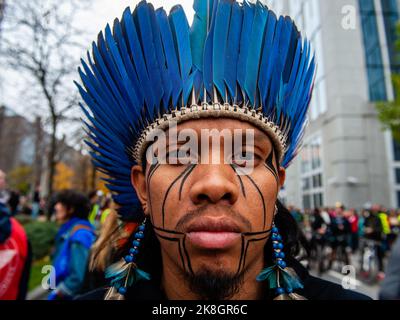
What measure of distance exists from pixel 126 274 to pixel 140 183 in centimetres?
44

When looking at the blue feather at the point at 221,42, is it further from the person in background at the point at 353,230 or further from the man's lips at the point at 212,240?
the person in background at the point at 353,230

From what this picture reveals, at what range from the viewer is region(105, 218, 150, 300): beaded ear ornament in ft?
4.62

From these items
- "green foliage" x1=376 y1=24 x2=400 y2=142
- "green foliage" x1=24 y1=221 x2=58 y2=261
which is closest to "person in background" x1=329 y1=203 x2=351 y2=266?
"green foliage" x1=376 y1=24 x2=400 y2=142

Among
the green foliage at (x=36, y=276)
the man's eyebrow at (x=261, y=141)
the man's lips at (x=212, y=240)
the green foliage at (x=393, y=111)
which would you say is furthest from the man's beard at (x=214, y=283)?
the green foliage at (x=393, y=111)

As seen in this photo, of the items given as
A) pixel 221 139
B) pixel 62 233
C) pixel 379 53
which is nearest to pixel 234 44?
pixel 221 139

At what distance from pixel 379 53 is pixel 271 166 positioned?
1127cm

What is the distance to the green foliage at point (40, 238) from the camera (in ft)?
26.1

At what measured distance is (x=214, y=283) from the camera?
1.15 metres

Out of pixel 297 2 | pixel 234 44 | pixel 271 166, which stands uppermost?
pixel 297 2

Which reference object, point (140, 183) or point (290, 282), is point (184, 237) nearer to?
point (140, 183)

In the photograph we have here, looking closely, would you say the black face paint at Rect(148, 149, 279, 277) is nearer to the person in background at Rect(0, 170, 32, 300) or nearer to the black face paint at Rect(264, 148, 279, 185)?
the black face paint at Rect(264, 148, 279, 185)

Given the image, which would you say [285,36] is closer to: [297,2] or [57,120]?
[297,2]

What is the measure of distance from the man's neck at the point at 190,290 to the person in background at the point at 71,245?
2116 millimetres

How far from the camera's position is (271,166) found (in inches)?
53.0
